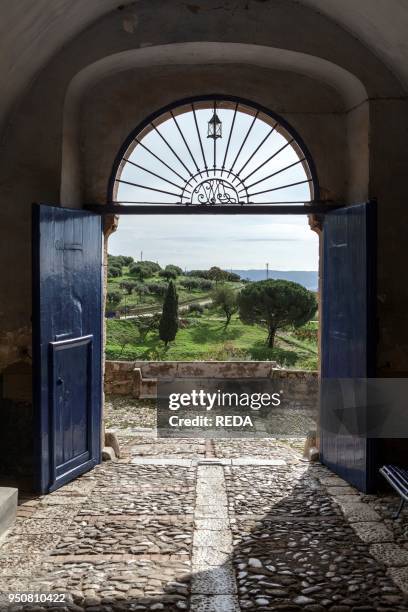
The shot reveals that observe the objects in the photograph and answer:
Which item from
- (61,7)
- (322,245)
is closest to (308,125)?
(322,245)

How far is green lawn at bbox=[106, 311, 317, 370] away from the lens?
25672 mm

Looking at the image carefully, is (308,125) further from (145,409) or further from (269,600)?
(145,409)

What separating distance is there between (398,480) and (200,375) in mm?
10024

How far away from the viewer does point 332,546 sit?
14.2ft

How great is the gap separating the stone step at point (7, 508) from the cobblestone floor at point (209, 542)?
0.35ft

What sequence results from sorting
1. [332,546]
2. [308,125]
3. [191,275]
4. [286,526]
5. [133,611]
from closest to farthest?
[133,611]
[332,546]
[286,526]
[308,125]
[191,275]

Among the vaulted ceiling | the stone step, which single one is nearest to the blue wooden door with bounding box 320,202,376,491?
the vaulted ceiling

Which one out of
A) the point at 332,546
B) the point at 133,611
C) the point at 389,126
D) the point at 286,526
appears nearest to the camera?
the point at 133,611

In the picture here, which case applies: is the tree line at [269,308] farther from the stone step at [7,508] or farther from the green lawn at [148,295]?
the stone step at [7,508]

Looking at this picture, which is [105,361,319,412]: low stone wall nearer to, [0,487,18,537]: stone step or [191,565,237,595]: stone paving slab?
[0,487,18,537]: stone step

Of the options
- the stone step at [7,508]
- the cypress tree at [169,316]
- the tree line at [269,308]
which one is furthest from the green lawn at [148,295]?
the stone step at [7,508]

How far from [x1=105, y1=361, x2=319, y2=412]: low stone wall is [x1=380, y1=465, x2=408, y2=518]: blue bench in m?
7.33

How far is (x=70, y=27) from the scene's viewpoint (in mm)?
5582

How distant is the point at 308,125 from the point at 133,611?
5244mm
